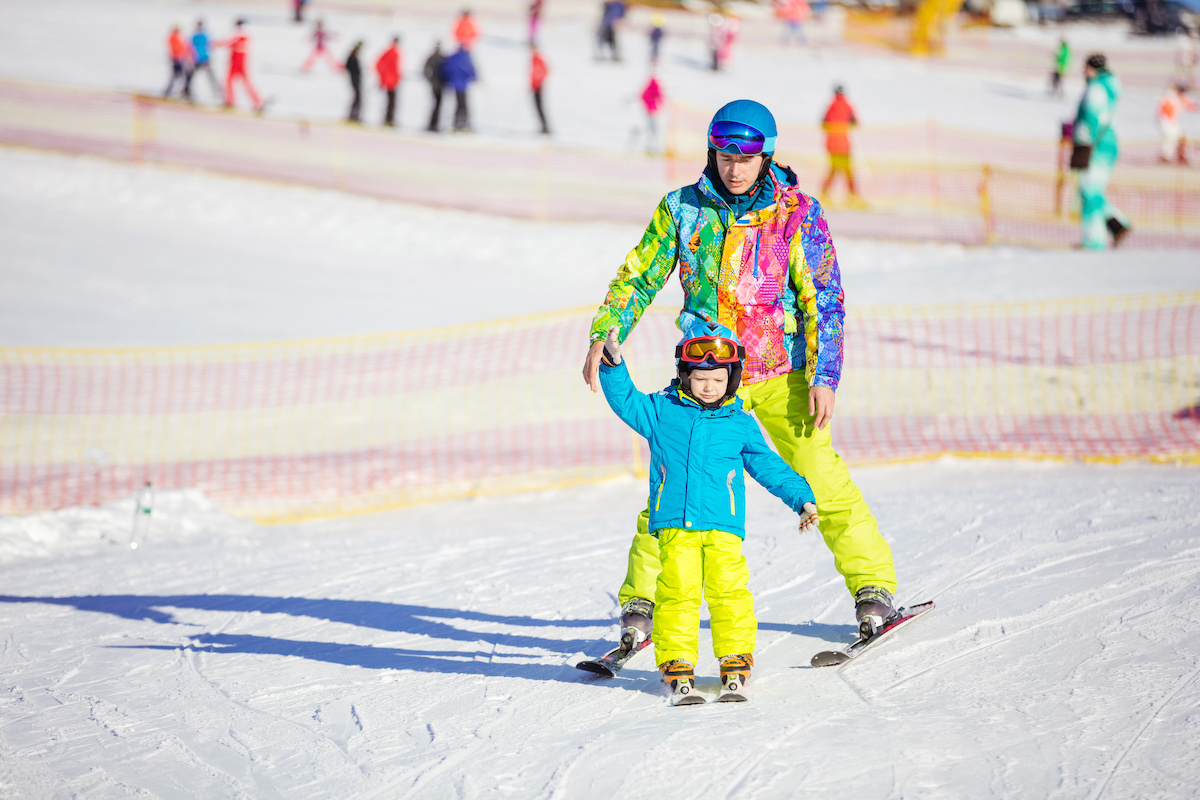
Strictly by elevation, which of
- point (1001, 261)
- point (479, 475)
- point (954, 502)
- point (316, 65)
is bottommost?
point (479, 475)

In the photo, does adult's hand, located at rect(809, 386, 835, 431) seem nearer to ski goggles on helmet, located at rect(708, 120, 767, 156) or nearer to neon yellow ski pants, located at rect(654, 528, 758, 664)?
neon yellow ski pants, located at rect(654, 528, 758, 664)

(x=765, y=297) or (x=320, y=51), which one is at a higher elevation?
(x=320, y=51)

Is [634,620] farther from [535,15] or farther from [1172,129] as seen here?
[535,15]

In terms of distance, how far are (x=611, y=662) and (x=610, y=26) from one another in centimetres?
2810

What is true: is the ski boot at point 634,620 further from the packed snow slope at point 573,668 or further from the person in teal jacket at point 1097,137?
the person in teal jacket at point 1097,137

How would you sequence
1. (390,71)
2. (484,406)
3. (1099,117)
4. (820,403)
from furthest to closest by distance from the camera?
(390,71), (1099,117), (484,406), (820,403)

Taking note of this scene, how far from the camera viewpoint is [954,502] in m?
7.07

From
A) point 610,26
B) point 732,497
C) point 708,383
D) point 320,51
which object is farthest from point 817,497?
point 610,26

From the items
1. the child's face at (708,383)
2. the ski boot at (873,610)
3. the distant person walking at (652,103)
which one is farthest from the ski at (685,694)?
the distant person walking at (652,103)

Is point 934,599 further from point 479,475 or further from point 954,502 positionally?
point 479,475

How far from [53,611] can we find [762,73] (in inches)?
1144

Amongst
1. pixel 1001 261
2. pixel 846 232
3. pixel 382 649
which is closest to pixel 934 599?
pixel 382 649

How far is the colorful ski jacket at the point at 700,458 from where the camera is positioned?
13.4ft

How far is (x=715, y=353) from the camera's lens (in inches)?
158
